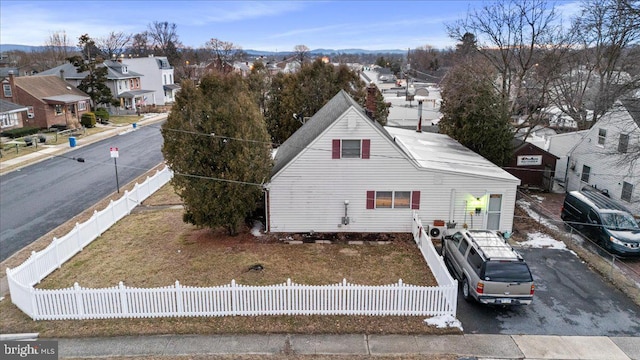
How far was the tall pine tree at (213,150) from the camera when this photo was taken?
1753cm

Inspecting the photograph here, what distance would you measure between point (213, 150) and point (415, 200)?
30.2ft

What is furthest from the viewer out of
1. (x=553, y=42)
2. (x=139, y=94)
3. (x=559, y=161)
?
(x=139, y=94)

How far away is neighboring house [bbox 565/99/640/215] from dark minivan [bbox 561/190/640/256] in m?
2.38

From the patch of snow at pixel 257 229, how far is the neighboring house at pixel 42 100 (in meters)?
37.0

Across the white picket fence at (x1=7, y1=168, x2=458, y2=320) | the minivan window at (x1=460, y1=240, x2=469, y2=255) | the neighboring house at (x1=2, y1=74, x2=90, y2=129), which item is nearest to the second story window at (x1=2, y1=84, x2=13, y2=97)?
the neighboring house at (x1=2, y1=74, x2=90, y2=129)

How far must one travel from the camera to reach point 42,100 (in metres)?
47.2

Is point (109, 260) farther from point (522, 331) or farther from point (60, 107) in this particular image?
point (60, 107)

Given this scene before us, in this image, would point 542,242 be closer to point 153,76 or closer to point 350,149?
point 350,149

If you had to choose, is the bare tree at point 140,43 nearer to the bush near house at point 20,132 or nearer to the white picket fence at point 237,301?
the bush near house at point 20,132

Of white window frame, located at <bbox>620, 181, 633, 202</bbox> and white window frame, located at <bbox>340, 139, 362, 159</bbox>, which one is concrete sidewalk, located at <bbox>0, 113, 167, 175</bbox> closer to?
white window frame, located at <bbox>340, 139, 362, 159</bbox>

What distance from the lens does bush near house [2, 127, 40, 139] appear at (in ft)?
137

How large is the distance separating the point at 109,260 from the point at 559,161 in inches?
1133

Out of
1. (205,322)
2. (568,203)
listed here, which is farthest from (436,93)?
(205,322)

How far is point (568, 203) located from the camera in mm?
22031
